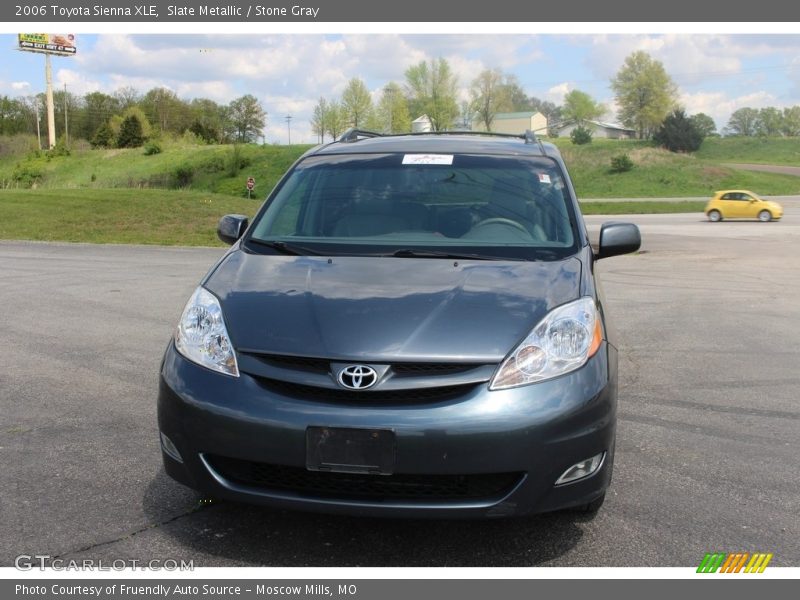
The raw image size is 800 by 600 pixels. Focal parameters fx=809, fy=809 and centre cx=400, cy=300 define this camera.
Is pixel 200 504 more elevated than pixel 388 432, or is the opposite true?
pixel 388 432

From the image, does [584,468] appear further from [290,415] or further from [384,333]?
[290,415]

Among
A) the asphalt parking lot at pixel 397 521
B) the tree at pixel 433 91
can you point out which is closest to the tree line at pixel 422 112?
the tree at pixel 433 91

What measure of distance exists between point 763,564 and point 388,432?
1.65 metres

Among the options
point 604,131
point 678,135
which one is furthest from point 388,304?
point 604,131

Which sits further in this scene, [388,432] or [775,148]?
[775,148]

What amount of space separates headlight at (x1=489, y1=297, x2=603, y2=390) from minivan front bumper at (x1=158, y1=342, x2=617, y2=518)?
0.16ft

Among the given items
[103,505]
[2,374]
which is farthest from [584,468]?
[2,374]

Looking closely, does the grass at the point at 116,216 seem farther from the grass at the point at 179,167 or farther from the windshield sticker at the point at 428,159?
the grass at the point at 179,167

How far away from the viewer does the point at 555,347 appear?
3.22 meters

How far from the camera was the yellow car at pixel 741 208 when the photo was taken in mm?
36094

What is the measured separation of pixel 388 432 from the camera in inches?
115

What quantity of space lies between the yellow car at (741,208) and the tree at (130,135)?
69070 mm

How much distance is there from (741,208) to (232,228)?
118 feet

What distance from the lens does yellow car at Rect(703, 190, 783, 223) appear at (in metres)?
36.1
